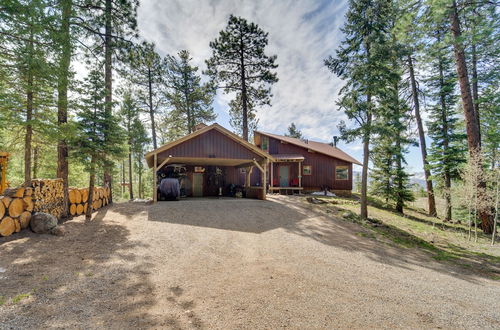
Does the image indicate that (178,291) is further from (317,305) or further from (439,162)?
(439,162)

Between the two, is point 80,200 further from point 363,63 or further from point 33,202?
point 363,63

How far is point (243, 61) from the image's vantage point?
17.3 metres

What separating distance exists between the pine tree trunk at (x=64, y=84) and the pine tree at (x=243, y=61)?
11146mm

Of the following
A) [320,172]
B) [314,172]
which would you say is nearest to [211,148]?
[314,172]

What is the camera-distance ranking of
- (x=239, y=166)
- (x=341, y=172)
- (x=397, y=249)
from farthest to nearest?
(x=341, y=172)
(x=239, y=166)
(x=397, y=249)

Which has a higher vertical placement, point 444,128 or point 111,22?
point 111,22

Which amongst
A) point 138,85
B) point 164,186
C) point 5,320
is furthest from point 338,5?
point 138,85

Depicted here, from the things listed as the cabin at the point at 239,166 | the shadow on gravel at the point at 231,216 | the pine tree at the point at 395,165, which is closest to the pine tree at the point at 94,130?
the shadow on gravel at the point at 231,216

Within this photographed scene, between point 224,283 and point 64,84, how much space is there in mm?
7117

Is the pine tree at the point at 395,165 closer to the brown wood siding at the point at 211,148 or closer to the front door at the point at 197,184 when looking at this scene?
the brown wood siding at the point at 211,148

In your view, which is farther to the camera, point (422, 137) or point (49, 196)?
point (422, 137)

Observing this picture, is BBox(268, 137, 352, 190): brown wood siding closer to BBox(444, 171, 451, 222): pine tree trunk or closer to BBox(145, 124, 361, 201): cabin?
BBox(145, 124, 361, 201): cabin

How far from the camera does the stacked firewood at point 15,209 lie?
17.0 ft

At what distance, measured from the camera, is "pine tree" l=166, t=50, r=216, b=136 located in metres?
21.5
